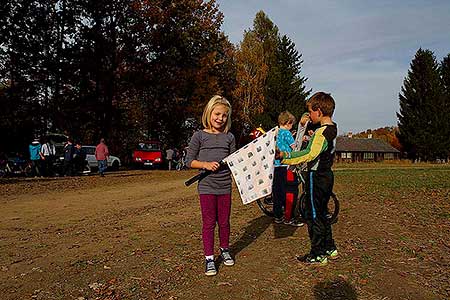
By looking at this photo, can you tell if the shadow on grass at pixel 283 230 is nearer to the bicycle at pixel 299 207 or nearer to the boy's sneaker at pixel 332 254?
the bicycle at pixel 299 207

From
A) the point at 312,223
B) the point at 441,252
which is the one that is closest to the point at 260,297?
the point at 312,223

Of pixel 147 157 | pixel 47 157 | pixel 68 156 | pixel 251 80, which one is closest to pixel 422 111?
pixel 251 80

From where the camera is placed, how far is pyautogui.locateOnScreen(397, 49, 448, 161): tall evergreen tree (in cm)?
6844

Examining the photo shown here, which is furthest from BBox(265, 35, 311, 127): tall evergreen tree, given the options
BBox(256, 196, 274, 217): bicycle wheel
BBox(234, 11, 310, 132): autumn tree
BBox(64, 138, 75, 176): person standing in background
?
BBox(256, 196, 274, 217): bicycle wheel

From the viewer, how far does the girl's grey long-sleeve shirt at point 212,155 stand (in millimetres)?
5301

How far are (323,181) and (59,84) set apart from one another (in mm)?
32036

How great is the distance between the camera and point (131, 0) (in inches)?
1458

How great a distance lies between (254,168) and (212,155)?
Answer: 62 cm

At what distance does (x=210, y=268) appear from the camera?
5047 mm

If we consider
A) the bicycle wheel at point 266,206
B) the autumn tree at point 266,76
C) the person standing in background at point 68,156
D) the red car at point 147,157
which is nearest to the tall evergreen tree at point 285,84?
the autumn tree at point 266,76

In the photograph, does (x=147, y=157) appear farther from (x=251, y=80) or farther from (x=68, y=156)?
(x=251, y=80)

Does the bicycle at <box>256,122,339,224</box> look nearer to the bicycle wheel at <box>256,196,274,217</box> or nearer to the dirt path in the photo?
the bicycle wheel at <box>256,196,274,217</box>

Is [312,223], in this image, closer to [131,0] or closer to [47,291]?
[47,291]

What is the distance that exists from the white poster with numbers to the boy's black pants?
1.65 ft
